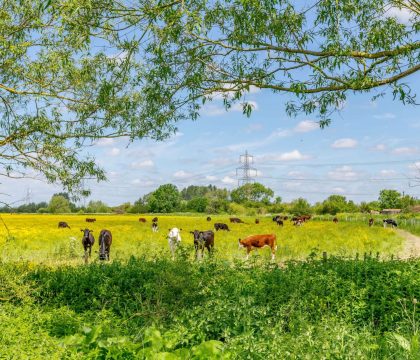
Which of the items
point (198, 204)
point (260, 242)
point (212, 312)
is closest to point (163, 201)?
point (198, 204)

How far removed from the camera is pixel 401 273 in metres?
10.6

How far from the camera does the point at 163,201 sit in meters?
103

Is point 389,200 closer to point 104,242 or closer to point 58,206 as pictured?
point 58,206

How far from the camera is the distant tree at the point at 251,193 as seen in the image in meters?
118

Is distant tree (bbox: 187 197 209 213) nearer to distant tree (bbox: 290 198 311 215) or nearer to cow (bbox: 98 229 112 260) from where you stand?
distant tree (bbox: 290 198 311 215)

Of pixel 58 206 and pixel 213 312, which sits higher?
pixel 58 206

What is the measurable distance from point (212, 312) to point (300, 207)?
83661 mm

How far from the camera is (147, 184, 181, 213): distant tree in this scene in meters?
103

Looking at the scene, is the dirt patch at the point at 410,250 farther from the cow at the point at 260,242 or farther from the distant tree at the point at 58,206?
the distant tree at the point at 58,206

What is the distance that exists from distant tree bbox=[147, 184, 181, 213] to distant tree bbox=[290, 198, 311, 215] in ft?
85.3

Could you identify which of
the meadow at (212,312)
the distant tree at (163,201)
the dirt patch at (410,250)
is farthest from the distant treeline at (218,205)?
the meadow at (212,312)

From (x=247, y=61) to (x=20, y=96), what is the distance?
5308mm

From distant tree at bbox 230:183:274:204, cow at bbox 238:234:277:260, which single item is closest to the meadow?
cow at bbox 238:234:277:260

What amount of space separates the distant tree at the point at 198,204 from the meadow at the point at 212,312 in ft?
269
